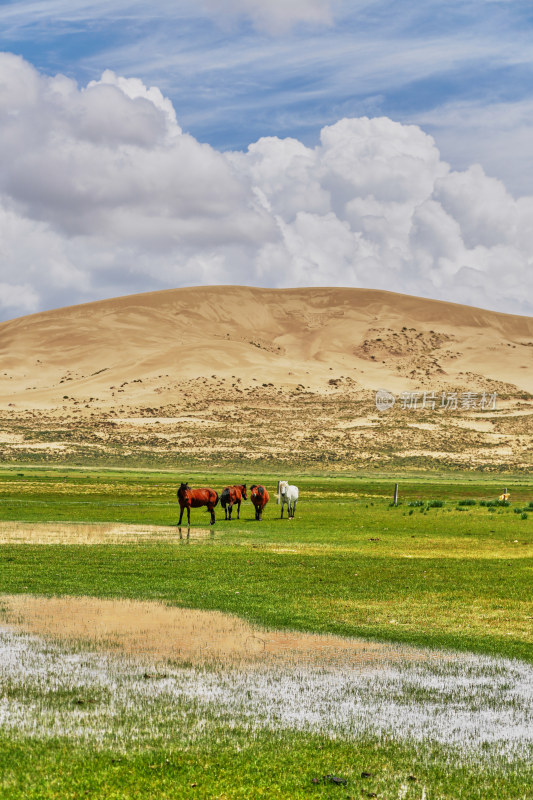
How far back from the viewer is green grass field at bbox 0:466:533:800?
26.5ft

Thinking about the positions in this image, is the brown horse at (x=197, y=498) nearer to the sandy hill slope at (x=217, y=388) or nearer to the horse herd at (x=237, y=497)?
the horse herd at (x=237, y=497)

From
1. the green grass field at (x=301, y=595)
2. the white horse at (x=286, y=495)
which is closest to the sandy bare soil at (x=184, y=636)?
the green grass field at (x=301, y=595)

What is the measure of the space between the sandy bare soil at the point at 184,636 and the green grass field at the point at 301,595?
781mm

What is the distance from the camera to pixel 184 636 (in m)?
14.2

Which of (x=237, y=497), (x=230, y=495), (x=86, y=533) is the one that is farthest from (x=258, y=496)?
(x=86, y=533)

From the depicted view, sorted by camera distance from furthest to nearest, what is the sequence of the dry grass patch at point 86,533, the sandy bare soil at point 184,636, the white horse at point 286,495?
the white horse at point 286,495, the dry grass patch at point 86,533, the sandy bare soil at point 184,636

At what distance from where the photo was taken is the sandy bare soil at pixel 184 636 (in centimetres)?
1297

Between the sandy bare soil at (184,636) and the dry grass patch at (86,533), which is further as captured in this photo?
the dry grass patch at (86,533)

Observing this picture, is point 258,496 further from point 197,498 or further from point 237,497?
point 197,498

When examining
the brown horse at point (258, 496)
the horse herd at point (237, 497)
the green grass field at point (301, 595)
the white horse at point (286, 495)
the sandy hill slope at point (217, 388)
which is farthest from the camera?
the sandy hill slope at point (217, 388)

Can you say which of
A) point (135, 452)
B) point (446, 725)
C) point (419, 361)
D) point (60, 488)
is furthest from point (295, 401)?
point (446, 725)

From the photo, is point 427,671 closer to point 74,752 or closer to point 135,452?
point 74,752

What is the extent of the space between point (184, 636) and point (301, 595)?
4783 mm

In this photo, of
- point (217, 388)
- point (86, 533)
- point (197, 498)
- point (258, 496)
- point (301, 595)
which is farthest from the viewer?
point (217, 388)
